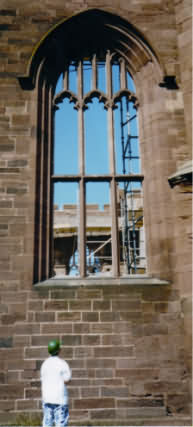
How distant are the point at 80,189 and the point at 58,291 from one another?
64.5 inches

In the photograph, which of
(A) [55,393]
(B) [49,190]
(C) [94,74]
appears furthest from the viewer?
(C) [94,74]

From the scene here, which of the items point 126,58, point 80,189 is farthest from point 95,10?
point 80,189

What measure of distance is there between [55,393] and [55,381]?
106 millimetres

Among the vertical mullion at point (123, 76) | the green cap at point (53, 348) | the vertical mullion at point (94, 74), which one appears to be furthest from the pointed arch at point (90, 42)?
the green cap at point (53, 348)

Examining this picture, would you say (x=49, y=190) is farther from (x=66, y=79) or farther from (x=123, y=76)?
(x=123, y=76)

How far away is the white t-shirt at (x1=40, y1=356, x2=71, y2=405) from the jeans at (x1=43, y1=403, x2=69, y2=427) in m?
0.06

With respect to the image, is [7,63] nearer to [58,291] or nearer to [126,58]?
[126,58]

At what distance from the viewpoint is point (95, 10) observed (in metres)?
7.30

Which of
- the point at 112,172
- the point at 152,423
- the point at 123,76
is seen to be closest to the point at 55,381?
the point at 152,423

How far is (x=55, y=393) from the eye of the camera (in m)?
3.89

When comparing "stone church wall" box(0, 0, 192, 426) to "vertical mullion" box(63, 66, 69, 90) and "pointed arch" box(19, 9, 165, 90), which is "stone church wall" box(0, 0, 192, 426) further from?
"vertical mullion" box(63, 66, 69, 90)

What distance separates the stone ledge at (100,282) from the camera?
600 cm

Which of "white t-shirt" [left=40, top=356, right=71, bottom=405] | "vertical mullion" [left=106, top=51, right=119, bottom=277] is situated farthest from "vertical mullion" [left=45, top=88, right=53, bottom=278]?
"white t-shirt" [left=40, top=356, right=71, bottom=405]

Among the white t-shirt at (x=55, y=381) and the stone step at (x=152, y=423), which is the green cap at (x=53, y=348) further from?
the stone step at (x=152, y=423)
